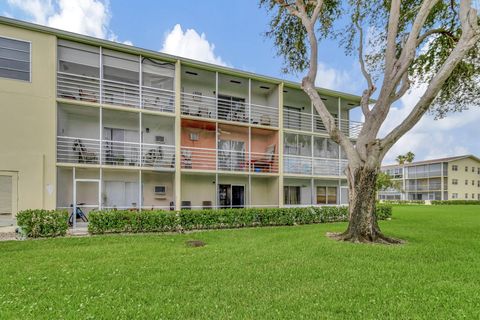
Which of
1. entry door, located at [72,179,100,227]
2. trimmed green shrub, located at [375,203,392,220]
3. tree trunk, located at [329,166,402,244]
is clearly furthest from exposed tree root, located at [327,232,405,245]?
entry door, located at [72,179,100,227]

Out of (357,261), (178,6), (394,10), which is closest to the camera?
(357,261)

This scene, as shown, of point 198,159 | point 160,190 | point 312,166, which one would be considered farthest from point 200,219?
point 312,166

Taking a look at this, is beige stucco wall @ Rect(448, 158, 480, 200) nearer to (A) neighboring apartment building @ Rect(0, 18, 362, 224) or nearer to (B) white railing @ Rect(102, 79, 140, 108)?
(A) neighboring apartment building @ Rect(0, 18, 362, 224)

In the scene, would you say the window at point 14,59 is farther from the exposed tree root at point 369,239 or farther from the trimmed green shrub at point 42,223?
the exposed tree root at point 369,239

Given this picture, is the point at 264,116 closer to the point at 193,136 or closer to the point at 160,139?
the point at 193,136

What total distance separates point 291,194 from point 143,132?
10.8 metres

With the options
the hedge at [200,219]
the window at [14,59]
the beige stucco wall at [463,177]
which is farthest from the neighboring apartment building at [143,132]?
the beige stucco wall at [463,177]

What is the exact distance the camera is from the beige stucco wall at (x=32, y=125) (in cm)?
1216

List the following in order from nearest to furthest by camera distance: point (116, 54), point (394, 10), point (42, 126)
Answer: point (394, 10)
point (42, 126)
point (116, 54)

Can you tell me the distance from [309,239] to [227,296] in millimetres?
5824

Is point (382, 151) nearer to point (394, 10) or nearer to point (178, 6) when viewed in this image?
point (394, 10)

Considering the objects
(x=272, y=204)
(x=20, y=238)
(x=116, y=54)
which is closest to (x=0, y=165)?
(x=20, y=238)

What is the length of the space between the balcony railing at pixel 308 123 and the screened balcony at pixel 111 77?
27.0ft

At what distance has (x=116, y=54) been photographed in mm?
14352
